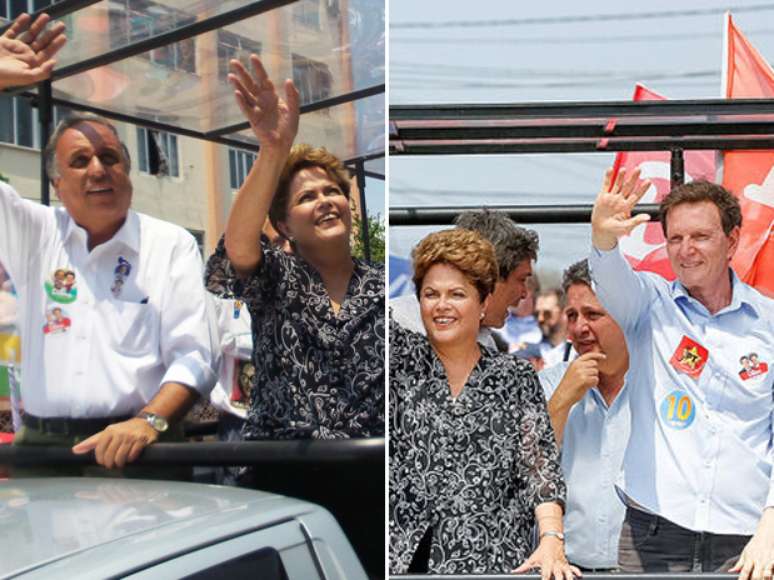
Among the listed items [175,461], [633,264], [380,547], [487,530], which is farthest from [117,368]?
[633,264]

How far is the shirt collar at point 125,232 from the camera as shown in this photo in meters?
2.01

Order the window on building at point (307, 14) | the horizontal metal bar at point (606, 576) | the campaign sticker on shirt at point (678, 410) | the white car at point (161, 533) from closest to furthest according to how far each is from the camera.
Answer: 1. the white car at point (161, 533)
2. the window on building at point (307, 14)
3. the horizontal metal bar at point (606, 576)
4. the campaign sticker on shirt at point (678, 410)

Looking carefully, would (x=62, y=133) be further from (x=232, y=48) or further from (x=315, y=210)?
(x=315, y=210)

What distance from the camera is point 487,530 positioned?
212cm

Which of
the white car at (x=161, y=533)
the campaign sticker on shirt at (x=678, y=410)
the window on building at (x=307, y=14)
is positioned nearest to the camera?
the white car at (x=161, y=533)

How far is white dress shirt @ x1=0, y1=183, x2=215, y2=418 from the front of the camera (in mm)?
1992

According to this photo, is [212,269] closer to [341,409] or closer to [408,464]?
[341,409]

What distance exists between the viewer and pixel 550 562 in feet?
6.89

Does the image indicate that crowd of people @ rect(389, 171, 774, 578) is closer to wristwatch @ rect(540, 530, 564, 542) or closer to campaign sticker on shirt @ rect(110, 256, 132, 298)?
wristwatch @ rect(540, 530, 564, 542)

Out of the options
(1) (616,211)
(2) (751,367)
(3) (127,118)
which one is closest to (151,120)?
(3) (127,118)

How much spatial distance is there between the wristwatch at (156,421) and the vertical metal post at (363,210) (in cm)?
45

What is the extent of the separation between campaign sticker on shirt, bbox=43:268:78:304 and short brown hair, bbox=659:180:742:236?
1127mm

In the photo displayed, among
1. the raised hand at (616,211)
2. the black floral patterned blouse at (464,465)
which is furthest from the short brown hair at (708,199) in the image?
the black floral patterned blouse at (464,465)

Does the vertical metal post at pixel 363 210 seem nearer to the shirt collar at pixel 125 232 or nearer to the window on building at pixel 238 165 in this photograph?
the window on building at pixel 238 165
